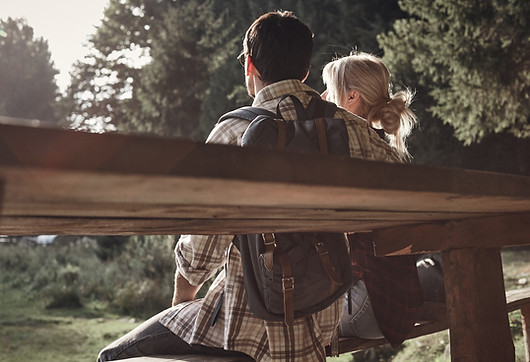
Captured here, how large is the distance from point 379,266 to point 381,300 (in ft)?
0.43

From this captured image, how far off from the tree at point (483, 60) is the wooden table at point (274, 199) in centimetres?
818

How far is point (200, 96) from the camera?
63.6 feet

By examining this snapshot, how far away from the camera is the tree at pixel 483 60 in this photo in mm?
9453

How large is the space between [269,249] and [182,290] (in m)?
0.57

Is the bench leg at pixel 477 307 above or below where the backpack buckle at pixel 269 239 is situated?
below

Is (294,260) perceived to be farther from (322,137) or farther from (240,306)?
(322,137)

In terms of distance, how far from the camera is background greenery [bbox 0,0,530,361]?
9469 mm

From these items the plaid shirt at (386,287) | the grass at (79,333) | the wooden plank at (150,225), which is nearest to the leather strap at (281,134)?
the wooden plank at (150,225)

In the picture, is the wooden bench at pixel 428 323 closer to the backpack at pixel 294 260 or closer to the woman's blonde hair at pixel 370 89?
the backpack at pixel 294 260

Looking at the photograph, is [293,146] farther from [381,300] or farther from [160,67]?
[160,67]

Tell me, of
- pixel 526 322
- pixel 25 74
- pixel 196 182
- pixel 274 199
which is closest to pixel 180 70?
pixel 526 322

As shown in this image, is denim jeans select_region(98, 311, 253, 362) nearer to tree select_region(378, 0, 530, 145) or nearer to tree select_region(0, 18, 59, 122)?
tree select_region(378, 0, 530, 145)

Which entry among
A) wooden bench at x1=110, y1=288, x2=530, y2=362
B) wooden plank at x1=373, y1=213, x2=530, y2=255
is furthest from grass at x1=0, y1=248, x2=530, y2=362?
wooden plank at x1=373, y1=213, x2=530, y2=255

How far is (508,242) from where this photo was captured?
176 cm
